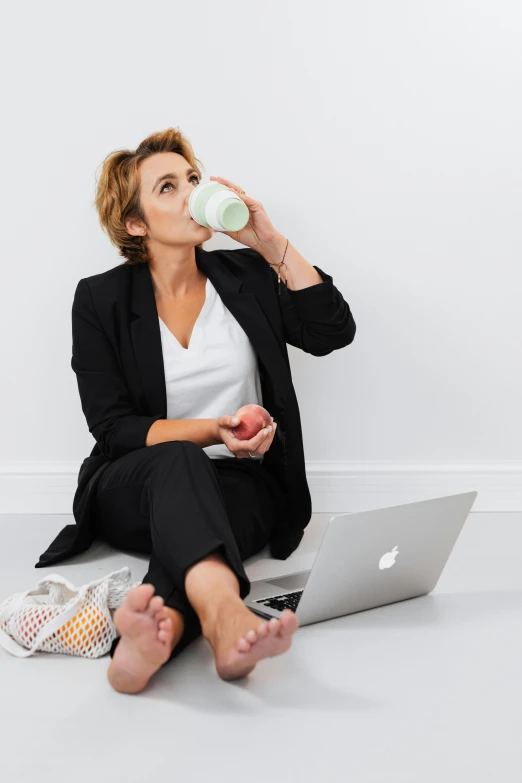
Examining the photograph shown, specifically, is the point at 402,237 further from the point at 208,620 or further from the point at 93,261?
the point at 208,620

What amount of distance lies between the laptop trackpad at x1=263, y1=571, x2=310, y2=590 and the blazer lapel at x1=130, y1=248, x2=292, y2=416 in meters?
0.49

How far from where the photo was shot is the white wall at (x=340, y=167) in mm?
2320

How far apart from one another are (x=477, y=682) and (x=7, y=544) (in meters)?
1.36

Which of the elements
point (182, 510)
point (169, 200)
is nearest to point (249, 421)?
point (182, 510)

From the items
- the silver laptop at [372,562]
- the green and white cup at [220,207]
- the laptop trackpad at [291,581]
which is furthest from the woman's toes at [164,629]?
the green and white cup at [220,207]

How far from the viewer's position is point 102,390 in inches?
75.2

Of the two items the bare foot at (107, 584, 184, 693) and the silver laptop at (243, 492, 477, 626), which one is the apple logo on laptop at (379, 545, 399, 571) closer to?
the silver laptop at (243, 492, 477, 626)

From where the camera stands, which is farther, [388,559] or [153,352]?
[153,352]

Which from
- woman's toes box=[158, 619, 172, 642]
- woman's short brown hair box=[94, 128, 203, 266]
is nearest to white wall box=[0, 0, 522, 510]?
woman's short brown hair box=[94, 128, 203, 266]

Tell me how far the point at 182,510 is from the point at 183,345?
0.67m

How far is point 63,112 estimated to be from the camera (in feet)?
7.86

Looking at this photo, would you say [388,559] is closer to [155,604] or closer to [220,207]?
[155,604]

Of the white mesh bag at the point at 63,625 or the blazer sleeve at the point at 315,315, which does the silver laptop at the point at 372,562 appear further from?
the blazer sleeve at the point at 315,315

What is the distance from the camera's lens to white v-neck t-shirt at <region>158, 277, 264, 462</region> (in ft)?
6.40
